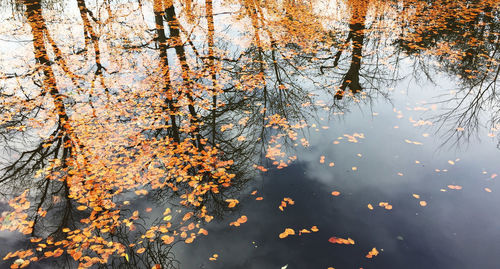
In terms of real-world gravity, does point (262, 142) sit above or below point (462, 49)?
below

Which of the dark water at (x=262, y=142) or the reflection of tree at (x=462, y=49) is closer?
the dark water at (x=262, y=142)

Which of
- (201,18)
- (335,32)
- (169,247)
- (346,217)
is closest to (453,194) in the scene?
(346,217)

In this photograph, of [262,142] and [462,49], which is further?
[462,49]

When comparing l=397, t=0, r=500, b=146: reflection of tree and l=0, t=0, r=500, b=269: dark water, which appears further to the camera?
l=397, t=0, r=500, b=146: reflection of tree

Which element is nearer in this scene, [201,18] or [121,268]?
[121,268]

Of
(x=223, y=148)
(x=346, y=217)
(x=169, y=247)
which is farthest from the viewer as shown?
(x=223, y=148)

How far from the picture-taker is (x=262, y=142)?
271 inches

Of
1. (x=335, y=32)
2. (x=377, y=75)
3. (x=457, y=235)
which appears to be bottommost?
(x=457, y=235)

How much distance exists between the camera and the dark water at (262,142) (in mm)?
4555

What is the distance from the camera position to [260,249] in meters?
4.45

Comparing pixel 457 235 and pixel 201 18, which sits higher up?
pixel 201 18

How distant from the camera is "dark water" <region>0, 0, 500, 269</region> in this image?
14.9 ft

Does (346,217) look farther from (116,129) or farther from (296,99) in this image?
(116,129)

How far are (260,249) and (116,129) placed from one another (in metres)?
5.15
